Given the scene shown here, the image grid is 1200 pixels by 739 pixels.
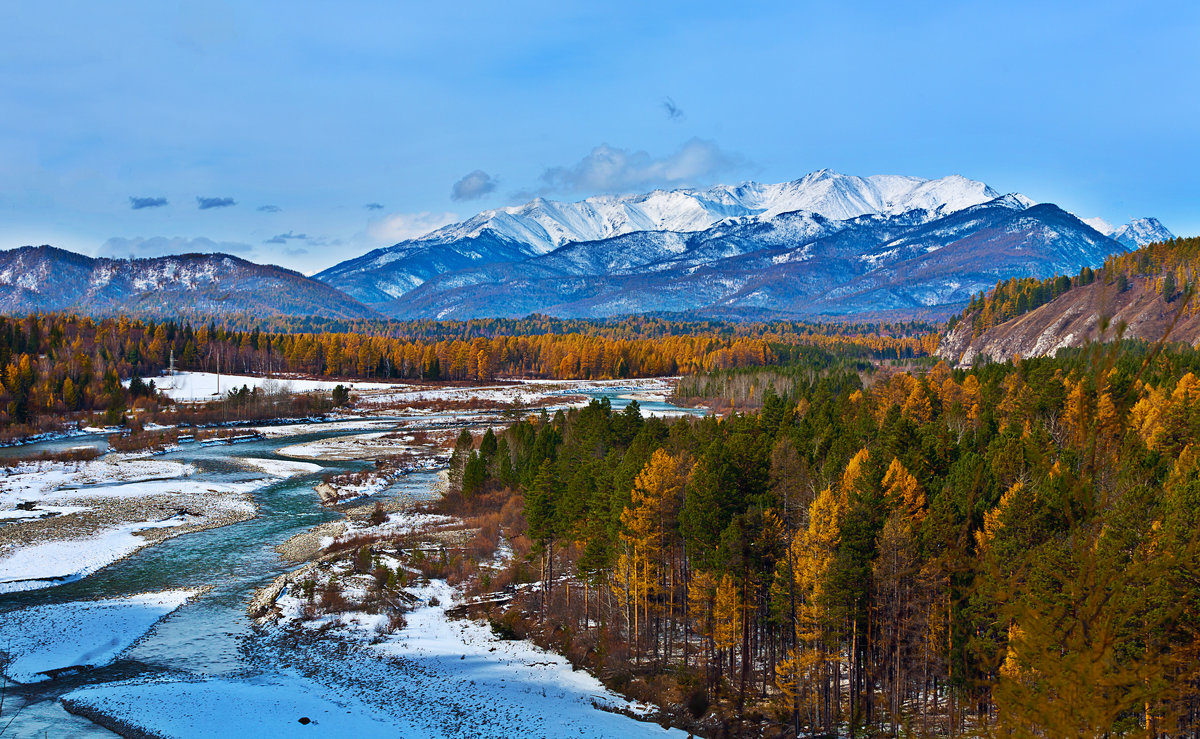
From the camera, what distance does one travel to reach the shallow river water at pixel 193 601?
30203mm

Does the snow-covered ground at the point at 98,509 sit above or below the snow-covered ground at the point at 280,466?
below

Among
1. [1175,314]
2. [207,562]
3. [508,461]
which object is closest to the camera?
[1175,314]

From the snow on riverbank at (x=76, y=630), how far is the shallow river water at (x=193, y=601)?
26.3 inches

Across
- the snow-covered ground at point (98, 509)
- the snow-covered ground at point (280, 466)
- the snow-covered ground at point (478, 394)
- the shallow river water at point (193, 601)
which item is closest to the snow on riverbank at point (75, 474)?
the snow-covered ground at point (98, 509)

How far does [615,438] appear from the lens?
62.1 m

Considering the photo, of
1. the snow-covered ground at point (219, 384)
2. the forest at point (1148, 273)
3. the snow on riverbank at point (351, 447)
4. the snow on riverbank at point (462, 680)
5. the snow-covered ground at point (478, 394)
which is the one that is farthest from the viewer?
the snow-covered ground at point (478, 394)

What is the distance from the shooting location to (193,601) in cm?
4188

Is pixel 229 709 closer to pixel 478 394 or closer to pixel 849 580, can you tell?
pixel 849 580

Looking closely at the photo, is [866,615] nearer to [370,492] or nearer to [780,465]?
[780,465]

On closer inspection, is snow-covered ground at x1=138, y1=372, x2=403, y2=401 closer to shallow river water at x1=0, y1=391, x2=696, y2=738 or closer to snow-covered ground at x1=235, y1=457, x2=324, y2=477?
snow-covered ground at x1=235, y1=457, x2=324, y2=477

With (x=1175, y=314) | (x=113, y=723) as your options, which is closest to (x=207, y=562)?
(x=113, y=723)

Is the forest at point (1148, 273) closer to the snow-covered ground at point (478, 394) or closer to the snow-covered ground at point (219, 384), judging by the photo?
the snow-covered ground at point (478, 394)

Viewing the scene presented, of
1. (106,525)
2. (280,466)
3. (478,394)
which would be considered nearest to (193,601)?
(106,525)

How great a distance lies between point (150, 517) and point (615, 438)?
36.3 m
